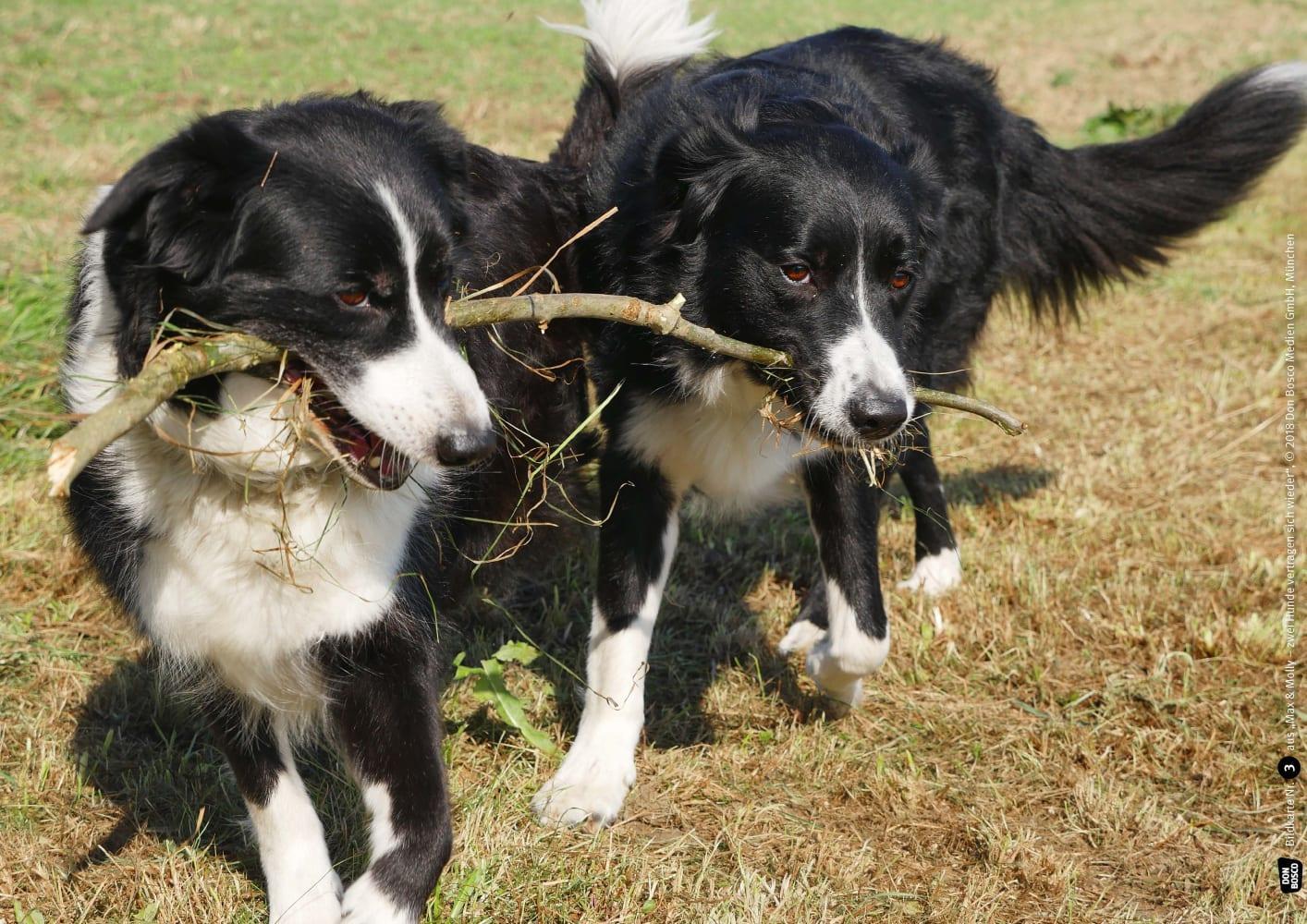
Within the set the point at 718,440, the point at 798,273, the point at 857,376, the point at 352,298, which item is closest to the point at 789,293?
the point at 798,273

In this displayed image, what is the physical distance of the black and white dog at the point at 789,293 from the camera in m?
2.88

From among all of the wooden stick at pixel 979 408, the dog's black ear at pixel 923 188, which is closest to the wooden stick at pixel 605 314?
the wooden stick at pixel 979 408

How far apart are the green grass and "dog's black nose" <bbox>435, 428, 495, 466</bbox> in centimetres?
104

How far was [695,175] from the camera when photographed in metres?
3.07

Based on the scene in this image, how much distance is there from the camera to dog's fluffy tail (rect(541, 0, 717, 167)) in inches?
157

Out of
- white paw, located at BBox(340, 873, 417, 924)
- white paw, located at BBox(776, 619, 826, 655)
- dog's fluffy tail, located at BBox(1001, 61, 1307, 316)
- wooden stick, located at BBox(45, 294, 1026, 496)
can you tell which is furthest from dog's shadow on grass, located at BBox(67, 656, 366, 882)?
dog's fluffy tail, located at BBox(1001, 61, 1307, 316)

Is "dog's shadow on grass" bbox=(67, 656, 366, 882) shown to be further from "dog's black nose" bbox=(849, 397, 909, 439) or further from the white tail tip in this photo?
the white tail tip

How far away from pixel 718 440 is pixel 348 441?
117 cm

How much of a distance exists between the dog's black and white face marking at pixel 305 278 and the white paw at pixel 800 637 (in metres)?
1.95

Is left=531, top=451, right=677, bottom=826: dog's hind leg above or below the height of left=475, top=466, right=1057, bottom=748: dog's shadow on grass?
above

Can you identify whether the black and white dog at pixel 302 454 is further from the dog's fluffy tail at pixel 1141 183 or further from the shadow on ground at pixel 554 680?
the dog's fluffy tail at pixel 1141 183

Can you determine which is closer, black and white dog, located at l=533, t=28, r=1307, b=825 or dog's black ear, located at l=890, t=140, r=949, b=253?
black and white dog, located at l=533, t=28, r=1307, b=825

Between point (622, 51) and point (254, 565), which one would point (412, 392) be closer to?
point (254, 565)

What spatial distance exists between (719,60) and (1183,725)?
2.47 metres
